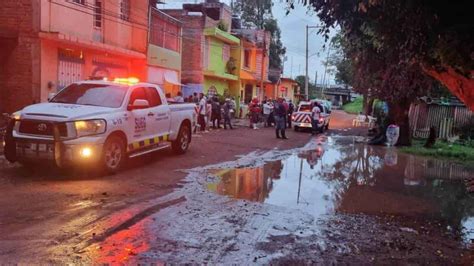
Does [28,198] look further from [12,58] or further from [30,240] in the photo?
[12,58]

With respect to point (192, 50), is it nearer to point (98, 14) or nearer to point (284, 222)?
point (98, 14)

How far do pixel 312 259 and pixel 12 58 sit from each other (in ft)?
47.1

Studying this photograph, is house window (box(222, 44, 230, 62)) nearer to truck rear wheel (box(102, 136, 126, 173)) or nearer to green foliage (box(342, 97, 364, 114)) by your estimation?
truck rear wheel (box(102, 136, 126, 173))

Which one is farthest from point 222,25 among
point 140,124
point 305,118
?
point 140,124

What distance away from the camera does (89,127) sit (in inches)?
391

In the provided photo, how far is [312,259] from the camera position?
5.70m

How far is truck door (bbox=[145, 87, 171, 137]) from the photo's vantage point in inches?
492

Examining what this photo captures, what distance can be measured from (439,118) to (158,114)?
59.1 ft

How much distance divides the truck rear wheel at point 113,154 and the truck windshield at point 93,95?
0.85m


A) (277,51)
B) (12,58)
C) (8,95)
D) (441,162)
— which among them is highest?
(277,51)

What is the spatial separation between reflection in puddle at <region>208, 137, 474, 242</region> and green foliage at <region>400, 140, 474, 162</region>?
1.80 m

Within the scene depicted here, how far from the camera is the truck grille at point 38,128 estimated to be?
31.5ft

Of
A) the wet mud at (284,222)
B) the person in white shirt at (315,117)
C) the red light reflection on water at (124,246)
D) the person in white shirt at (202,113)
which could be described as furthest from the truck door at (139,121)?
the person in white shirt at (315,117)

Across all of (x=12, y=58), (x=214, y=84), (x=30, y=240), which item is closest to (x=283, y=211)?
(x=30, y=240)
